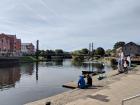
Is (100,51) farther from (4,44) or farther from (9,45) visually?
(4,44)

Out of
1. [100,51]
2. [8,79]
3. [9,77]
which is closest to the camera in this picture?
[8,79]

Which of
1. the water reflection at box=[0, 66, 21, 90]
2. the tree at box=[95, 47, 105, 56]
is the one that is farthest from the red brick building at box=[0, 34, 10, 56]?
the water reflection at box=[0, 66, 21, 90]

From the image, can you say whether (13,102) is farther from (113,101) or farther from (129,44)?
(129,44)

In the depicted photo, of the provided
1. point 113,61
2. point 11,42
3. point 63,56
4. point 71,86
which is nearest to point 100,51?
point 63,56

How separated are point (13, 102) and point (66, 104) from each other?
9093mm

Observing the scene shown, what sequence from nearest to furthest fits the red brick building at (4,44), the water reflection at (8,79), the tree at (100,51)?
the water reflection at (8,79) → the red brick building at (4,44) → the tree at (100,51)

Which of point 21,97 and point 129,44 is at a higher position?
point 129,44

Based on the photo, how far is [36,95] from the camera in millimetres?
27953

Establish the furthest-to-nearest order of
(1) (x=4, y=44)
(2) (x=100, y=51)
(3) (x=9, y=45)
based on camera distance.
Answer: (2) (x=100, y=51)
(3) (x=9, y=45)
(1) (x=4, y=44)

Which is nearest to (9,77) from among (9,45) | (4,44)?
(4,44)

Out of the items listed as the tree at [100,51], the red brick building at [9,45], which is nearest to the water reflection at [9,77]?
the red brick building at [9,45]

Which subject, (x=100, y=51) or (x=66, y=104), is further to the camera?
(x=100, y=51)

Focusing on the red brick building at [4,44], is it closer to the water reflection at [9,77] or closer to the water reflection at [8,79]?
the water reflection at [9,77]

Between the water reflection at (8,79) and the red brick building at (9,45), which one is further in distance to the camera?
the red brick building at (9,45)
